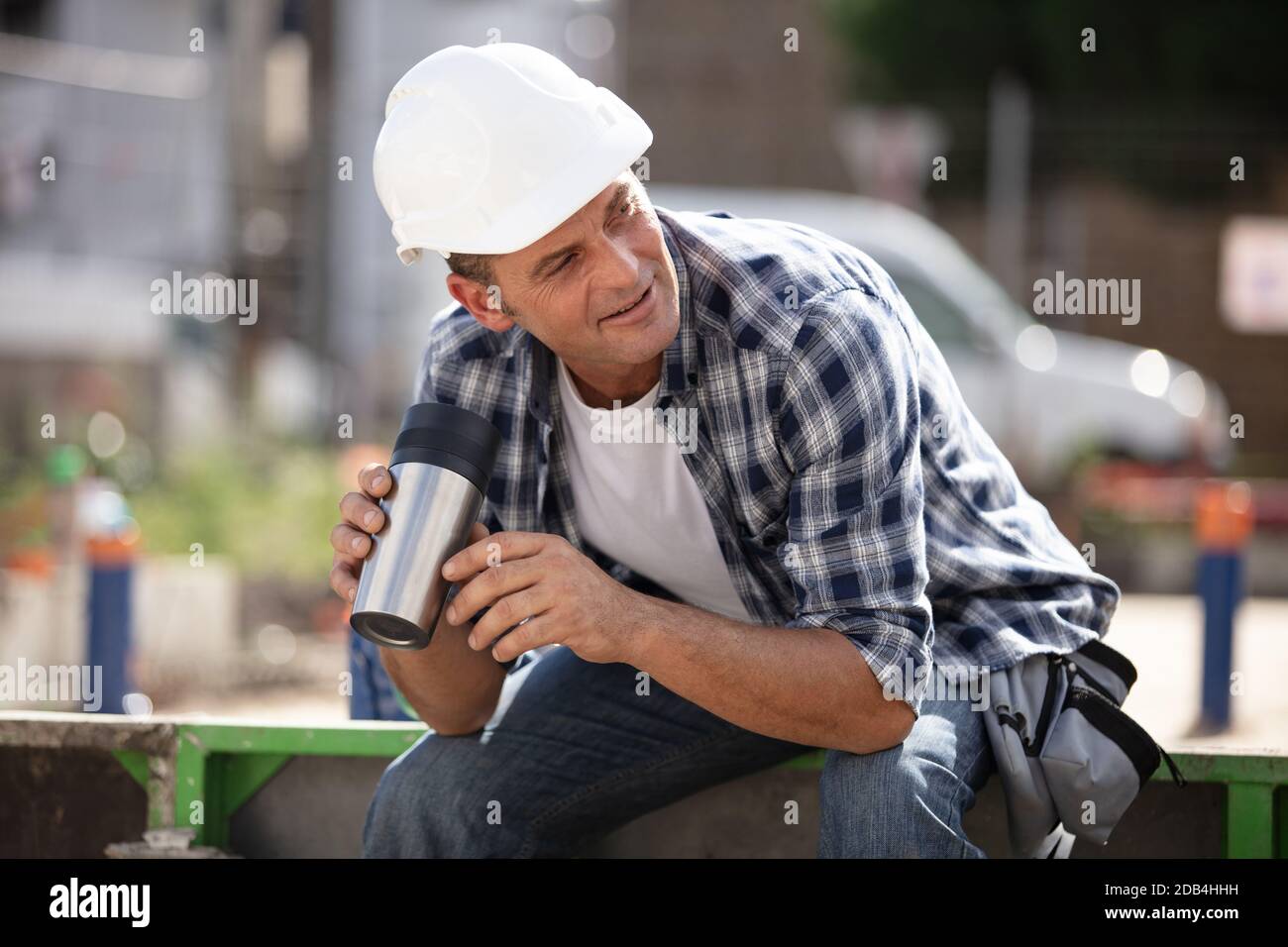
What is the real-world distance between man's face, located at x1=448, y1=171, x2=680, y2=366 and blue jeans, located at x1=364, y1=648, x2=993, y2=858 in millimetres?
700

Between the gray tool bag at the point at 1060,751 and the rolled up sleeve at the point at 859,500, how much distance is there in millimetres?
250

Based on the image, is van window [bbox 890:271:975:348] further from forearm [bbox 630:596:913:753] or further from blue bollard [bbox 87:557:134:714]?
forearm [bbox 630:596:913:753]

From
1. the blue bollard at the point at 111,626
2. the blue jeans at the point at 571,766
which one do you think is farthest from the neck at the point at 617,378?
the blue bollard at the point at 111,626

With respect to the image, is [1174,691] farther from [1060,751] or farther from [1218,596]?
[1060,751]

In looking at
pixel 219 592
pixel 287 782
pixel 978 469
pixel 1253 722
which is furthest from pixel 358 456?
pixel 978 469

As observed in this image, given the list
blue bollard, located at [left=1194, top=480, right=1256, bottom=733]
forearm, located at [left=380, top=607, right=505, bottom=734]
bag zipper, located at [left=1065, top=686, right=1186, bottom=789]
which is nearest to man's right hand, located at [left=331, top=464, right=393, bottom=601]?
forearm, located at [left=380, top=607, right=505, bottom=734]

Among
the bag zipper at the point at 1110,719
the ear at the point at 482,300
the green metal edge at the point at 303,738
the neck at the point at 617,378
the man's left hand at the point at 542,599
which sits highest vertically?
the ear at the point at 482,300

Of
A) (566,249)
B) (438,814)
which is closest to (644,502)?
(566,249)

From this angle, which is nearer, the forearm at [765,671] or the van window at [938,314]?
the forearm at [765,671]

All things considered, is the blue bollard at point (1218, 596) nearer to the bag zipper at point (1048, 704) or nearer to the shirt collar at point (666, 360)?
the bag zipper at point (1048, 704)

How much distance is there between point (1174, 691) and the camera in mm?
6715

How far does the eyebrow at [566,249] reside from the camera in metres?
2.59

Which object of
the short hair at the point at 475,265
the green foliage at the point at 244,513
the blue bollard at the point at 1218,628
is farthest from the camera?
the green foliage at the point at 244,513
